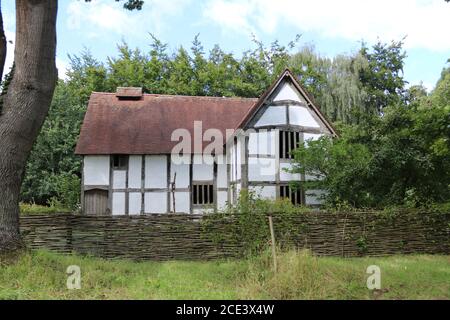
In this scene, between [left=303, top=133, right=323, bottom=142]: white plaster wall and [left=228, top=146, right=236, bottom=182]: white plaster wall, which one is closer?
[left=303, top=133, right=323, bottom=142]: white plaster wall

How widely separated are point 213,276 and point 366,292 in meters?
3.07

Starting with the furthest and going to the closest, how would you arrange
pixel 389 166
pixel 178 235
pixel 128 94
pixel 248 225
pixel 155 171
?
pixel 128 94 < pixel 155 171 < pixel 389 166 < pixel 178 235 < pixel 248 225

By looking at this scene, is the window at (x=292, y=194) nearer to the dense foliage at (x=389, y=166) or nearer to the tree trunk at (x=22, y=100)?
the dense foliage at (x=389, y=166)

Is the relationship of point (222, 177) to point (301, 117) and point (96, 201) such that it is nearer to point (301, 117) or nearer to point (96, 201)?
point (301, 117)

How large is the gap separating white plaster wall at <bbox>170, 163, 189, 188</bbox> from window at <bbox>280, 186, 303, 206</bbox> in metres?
4.83

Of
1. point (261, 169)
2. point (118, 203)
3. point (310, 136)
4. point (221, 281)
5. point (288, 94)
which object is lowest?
point (221, 281)

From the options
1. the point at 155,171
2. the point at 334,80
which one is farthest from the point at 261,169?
the point at 334,80

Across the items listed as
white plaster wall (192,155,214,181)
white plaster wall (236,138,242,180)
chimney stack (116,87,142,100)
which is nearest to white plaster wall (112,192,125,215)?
white plaster wall (192,155,214,181)

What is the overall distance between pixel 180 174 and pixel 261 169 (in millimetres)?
4482

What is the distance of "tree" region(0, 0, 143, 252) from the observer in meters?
8.31

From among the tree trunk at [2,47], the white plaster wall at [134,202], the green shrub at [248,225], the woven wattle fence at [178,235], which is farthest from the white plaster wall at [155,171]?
the tree trunk at [2,47]

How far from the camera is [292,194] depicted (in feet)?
55.5

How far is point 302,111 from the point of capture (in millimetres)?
17391

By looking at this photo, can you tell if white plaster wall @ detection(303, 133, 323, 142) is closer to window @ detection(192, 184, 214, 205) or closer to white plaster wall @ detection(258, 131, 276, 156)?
white plaster wall @ detection(258, 131, 276, 156)
